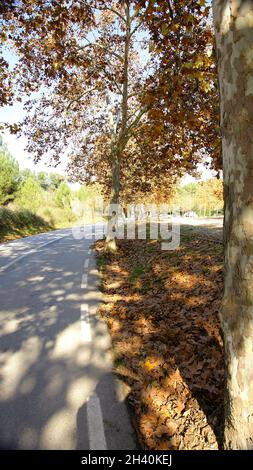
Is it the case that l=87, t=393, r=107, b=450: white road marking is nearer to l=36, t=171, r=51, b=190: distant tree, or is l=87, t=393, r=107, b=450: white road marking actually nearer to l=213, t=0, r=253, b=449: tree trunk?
l=213, t=0, r=253, b=449: tree trunk

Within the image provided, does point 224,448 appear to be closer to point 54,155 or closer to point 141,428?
point 141,428

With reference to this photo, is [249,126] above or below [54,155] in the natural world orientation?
below

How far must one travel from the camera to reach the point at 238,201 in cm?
243

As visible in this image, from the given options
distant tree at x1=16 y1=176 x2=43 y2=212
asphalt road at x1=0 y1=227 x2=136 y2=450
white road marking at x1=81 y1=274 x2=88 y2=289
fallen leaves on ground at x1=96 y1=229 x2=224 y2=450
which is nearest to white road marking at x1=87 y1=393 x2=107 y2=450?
asphalt road at x1=0 y1=227 x2=136 y2=450

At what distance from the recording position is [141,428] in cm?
346

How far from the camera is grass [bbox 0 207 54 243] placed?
26000 mm

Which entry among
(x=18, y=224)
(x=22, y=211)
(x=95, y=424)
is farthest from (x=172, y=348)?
(x=22, y=211)

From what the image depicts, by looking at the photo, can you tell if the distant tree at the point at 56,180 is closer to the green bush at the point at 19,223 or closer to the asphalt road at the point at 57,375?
the green bush at the point at 19,223

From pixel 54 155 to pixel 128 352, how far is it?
13757 millimetres

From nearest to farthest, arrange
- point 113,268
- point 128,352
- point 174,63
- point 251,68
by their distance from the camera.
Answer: point 251,68 → point 128,352 → point 174,63 → point 113,268

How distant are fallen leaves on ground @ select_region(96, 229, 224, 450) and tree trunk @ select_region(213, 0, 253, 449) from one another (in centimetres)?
92

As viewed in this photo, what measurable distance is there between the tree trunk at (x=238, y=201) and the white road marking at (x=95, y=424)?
1.30m

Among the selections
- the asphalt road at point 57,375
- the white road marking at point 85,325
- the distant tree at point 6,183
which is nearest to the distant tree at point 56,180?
the distant tree at point 6,183

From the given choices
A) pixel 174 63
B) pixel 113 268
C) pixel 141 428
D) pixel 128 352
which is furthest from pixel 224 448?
pixel 113 268
